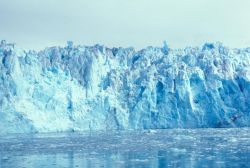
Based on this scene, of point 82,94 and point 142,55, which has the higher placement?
point 142,55

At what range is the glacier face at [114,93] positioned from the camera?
1511 inches

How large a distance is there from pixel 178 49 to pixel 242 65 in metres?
6.88

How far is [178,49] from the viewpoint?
47.4 meters

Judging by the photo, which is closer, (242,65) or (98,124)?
(98,124)

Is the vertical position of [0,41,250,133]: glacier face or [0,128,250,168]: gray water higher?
Result: [0,41,250,133]: glacier face

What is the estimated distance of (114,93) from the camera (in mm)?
42344

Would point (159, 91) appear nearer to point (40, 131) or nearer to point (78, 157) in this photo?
point (40, 131)

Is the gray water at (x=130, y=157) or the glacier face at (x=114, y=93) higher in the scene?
the glacier face at (x=114, y=93)

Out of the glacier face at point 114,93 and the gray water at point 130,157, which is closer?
the gray water at point 130,157

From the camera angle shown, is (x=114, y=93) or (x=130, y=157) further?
(x=114, y=93)

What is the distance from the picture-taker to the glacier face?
126 ft

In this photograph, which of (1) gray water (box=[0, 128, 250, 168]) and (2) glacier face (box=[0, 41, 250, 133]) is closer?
(1) gray water (box=[0, 128, 250, 168])

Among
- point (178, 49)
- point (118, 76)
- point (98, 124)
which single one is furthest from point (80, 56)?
point (178, 49)

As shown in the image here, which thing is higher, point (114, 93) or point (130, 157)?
point (114, 93)
